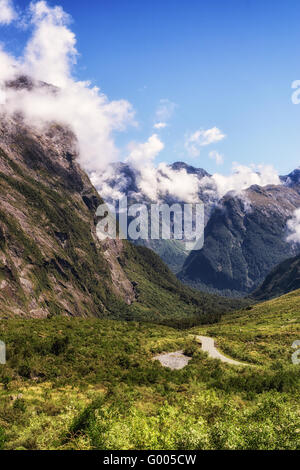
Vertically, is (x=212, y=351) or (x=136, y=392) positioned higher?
(x=136, y=392)

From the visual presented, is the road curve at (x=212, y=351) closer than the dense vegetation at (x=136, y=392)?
No

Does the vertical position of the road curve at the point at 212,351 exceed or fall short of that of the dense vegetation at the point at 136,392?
it falls short

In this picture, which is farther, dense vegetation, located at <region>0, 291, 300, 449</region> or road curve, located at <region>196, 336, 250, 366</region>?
road curve, located at <region>196, 336, 250, 366</region>

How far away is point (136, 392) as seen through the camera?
55.9m

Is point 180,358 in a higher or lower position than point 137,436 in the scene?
lower

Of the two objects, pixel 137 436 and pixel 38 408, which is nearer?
pixel 137 436

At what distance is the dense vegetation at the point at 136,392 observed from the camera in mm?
30438

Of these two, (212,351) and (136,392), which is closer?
(136,392)

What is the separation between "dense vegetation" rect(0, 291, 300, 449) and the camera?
30.4 metres

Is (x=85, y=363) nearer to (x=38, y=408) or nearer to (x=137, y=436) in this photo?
(x=38, y=408)

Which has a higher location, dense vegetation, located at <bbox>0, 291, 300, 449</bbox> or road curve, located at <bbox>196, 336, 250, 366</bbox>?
dense vegetation, located at <bbox>0, 291, 300, 449</bbox>
